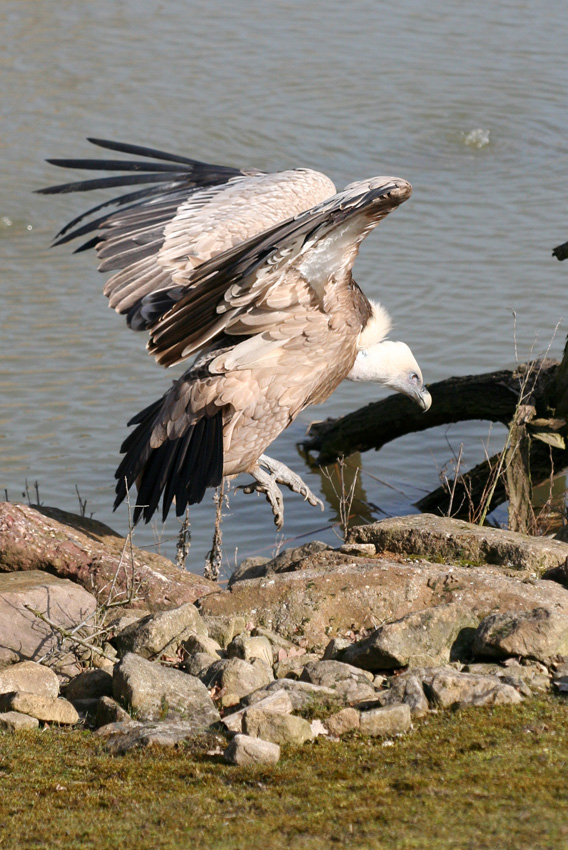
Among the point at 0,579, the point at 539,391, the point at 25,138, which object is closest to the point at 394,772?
the point at 0,579

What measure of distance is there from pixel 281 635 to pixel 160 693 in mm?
829

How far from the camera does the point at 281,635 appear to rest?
4359 millimetres

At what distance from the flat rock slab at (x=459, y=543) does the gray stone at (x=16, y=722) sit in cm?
202

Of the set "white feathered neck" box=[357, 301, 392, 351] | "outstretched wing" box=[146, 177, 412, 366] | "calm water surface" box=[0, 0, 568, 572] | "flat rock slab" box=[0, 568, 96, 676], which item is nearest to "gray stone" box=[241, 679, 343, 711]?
"flat rock slab" box=[0, 568, 96, 676]

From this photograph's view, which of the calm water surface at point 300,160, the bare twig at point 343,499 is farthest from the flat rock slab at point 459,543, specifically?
the calm water surface at point 300,160

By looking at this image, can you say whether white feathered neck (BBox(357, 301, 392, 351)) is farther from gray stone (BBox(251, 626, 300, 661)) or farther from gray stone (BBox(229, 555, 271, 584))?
gray stone (BBox(251, 626, 300, 661))

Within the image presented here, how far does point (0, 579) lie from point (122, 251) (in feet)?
7.34

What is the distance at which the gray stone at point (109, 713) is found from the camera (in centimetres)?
357

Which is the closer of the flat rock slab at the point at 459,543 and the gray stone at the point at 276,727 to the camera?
the gray stone at the point at 276,727

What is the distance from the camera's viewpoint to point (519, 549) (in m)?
4.77

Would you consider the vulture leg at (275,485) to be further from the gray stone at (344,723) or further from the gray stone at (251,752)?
the gray stone at (251,752)

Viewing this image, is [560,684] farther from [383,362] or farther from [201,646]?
[383,362]

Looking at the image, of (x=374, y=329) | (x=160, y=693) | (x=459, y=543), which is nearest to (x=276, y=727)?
(x=160, y=693)

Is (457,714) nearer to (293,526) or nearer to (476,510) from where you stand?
(476,510)
